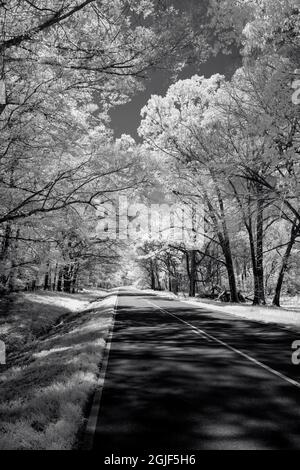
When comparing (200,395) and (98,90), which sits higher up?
(98,90)

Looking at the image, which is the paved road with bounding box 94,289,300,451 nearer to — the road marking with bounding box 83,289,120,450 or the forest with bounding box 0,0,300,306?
the road marking with bounding box 83,289,120,450

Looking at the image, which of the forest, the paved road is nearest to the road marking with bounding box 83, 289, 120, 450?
the paved road

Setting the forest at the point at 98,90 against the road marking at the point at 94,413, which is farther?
the forest at the point at 98,90

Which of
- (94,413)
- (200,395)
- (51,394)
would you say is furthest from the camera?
(200,395)

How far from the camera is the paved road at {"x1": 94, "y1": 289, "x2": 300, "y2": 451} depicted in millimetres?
4188

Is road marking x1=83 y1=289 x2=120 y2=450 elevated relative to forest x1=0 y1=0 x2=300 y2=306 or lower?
lower

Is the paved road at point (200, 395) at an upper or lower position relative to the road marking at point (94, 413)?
upper

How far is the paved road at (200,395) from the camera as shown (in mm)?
4188

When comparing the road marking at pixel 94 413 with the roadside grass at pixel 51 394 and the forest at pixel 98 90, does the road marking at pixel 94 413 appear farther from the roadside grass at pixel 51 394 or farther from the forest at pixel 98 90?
the forest at pixel 98 90

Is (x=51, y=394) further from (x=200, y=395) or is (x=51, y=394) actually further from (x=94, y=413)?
(x=200, y=395)

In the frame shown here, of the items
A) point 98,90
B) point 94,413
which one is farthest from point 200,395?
point 98,90

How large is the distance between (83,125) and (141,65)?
11.3ft

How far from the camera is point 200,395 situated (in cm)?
576

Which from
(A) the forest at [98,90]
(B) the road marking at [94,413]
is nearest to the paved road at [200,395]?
(B) the road marking at [94,413]
